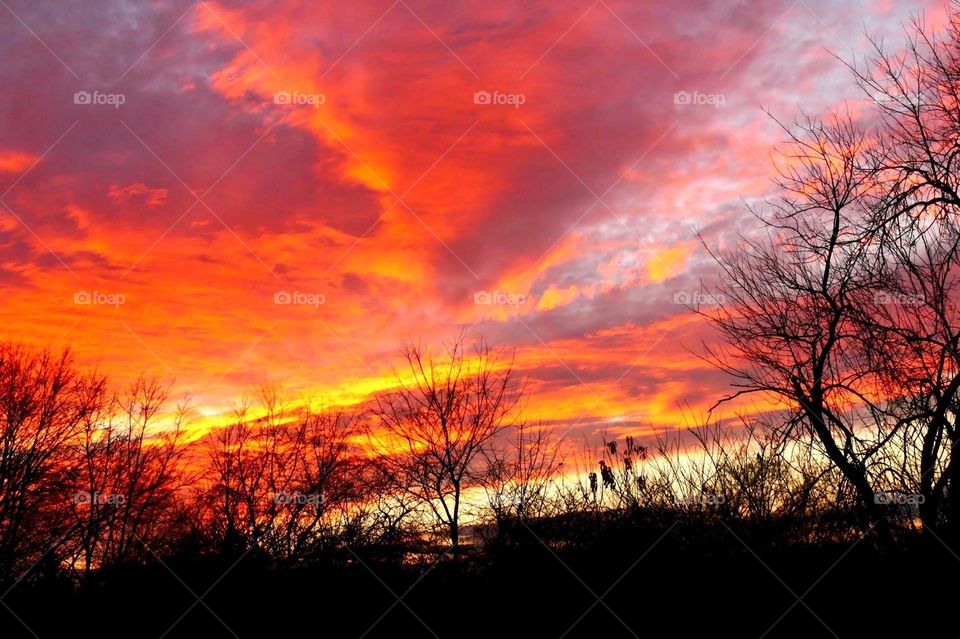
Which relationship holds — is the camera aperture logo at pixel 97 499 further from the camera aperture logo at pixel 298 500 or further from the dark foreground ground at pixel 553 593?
the dark foreground ground at pixel 553 593

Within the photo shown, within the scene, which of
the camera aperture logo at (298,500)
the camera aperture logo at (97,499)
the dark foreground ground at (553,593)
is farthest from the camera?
the camera aperture logo at (97,499)

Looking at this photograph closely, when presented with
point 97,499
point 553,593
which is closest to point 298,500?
point 553,593

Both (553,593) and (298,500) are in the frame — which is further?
(298,500)

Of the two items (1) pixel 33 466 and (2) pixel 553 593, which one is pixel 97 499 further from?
(2) pixel 553 593

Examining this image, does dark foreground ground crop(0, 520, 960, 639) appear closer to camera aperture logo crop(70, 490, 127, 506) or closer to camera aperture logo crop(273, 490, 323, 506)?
camera aperture logo crop(273, 490, 323, 506)

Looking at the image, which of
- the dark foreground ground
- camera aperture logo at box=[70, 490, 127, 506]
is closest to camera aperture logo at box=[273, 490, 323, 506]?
the dark foreground ground

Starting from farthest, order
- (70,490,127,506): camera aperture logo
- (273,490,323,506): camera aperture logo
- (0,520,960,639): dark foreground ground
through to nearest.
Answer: (70,490,127,506): camera aperture logo < (273,490,323,506): camera aperture logo < (0,520,960,639): dark foreground ground

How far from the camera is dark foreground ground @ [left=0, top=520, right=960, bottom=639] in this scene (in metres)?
10.3

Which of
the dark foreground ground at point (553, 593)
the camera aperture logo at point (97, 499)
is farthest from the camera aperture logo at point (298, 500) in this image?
the camera aperture logo at point (97, 499)

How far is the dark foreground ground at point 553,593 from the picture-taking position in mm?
10297

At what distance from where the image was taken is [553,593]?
37.3ft

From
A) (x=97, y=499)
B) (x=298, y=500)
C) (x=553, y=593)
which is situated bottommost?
(x=553, y=593)

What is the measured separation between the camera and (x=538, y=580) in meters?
11.7

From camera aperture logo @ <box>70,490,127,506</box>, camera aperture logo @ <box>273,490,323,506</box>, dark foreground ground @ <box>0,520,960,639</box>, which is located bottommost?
dark foreground ground @ <box>0,520,960,639</box>
